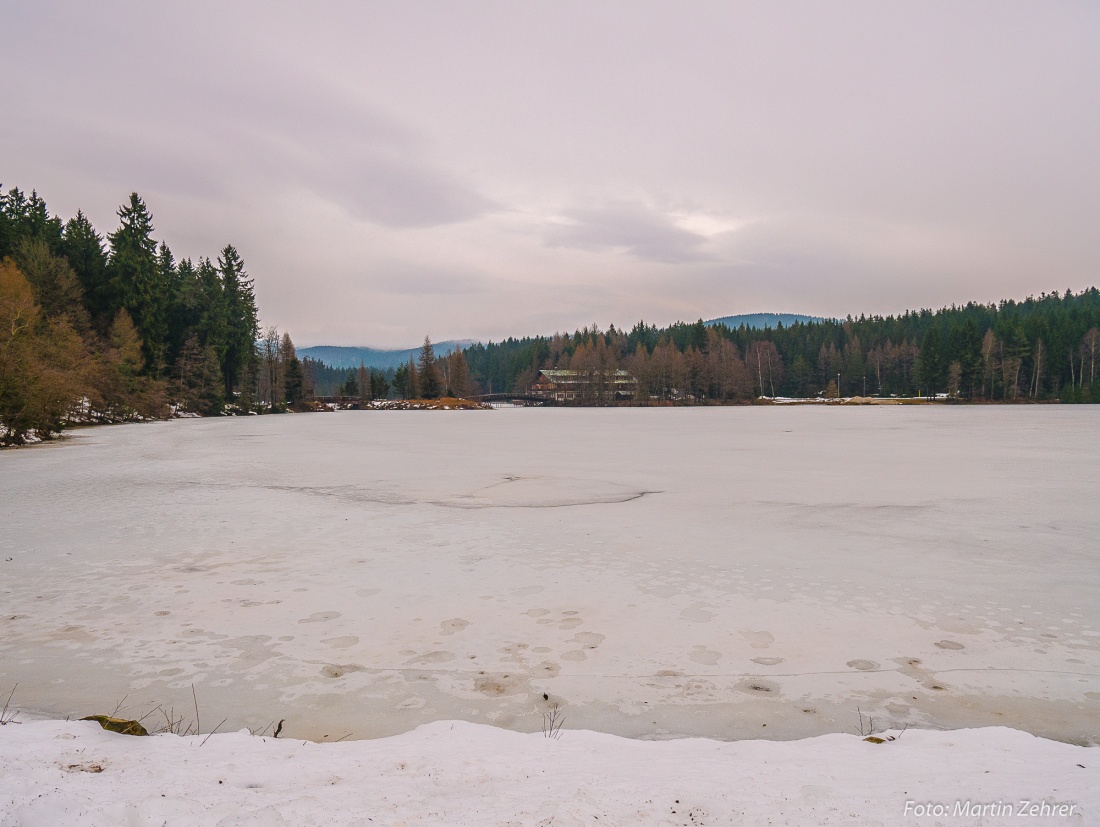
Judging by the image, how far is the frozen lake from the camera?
12.1 feet

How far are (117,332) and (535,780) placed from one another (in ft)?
190

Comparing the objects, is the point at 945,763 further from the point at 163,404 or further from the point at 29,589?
the point at 163,404

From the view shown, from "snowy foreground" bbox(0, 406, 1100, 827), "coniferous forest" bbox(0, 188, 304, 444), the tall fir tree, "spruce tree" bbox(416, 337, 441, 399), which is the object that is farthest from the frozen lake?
"spruce tree" bbox(416, 337, 441, 399)

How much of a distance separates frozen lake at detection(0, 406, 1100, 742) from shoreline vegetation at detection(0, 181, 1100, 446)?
2166cm

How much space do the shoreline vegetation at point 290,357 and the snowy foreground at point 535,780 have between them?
27046mm

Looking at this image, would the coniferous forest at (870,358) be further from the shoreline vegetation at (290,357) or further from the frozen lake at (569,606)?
the frozen lake at (569,606)

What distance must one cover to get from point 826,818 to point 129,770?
262 cm

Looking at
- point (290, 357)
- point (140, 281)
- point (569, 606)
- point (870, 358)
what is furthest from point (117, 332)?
point (870, 358)

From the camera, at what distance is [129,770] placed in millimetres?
2541

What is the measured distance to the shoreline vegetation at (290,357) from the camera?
113 ft

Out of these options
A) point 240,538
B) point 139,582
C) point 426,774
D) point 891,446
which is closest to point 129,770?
point 426,774

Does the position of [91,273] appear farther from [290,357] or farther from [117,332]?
[290,357]

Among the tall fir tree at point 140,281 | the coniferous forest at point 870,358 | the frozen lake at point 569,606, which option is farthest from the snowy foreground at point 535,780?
the coniferous forest at point 870,358

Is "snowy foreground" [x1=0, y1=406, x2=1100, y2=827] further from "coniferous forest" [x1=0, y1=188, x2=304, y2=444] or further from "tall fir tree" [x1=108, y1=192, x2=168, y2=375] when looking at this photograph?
"tall fir tree" [x1=108, y1=192, x2=168, y2=375]
